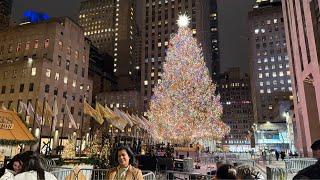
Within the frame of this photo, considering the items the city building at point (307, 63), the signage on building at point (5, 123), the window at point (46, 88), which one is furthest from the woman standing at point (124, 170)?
the window at point (46, 88)

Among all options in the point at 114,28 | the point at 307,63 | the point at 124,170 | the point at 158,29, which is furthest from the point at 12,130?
the point at 114,28

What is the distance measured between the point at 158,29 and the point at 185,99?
92926 mm

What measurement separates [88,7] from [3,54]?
139475 mm

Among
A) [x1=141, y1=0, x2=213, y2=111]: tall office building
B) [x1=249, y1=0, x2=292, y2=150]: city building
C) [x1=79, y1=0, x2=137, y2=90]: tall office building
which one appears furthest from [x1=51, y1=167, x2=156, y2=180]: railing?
[x1=79, y1=0, x2=137, y2=90]: tall office building

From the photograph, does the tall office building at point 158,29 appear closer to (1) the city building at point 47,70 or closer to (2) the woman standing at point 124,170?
(1) the city building at point 47,70

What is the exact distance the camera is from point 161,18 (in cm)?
12094

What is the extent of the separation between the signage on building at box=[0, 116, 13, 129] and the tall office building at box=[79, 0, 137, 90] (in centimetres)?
15775

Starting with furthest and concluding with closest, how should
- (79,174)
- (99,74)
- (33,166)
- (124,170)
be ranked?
(99,74)
(79,174)
(124,170)
(33,166)

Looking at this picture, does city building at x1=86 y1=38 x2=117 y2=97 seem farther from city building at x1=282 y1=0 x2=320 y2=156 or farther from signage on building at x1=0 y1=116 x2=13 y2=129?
signage on building at x1=0 y1=116 x2=13 y2=129

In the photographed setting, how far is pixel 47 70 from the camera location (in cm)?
5462

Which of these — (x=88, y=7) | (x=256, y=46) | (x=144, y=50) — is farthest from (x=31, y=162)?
(x=88, y=7)

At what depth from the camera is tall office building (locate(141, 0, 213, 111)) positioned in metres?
116

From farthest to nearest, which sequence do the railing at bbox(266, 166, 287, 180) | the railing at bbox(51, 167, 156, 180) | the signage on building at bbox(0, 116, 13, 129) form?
the signage on building at bbox(0, 116, 13, 129)
the railing at bbox(266, 166, 287, 180)
the railing at bbox(51, 167, 156, 180)

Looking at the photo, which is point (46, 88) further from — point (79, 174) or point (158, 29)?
point (158, 29)
